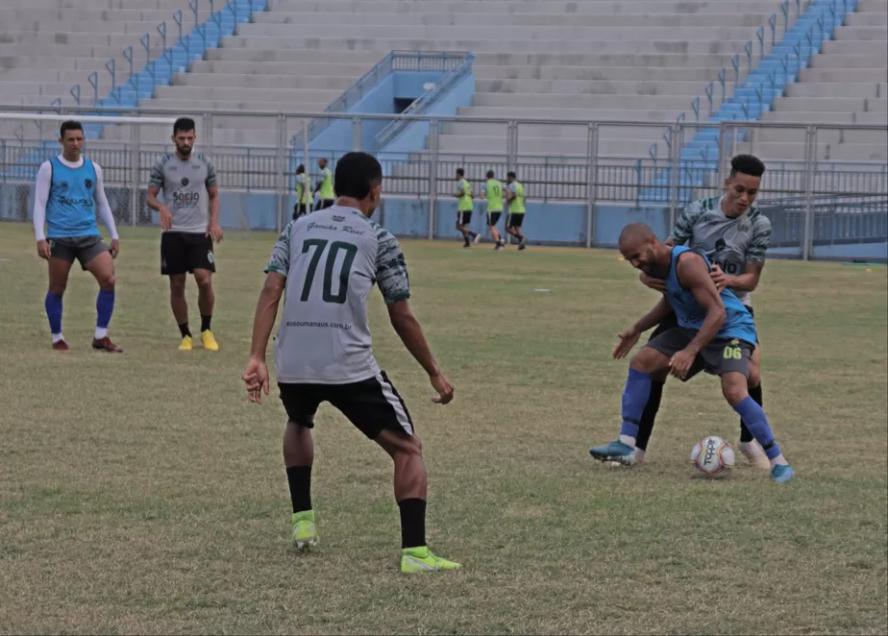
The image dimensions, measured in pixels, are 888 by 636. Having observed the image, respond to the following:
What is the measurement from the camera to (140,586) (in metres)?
5.94

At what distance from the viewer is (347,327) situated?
6.10m

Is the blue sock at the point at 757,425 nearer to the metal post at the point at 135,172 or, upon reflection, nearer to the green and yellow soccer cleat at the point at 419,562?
the green and yellow soccer cleat at the point at 419,562

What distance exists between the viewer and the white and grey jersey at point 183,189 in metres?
A: 13.3

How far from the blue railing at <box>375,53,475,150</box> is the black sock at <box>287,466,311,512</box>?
94.3 feet

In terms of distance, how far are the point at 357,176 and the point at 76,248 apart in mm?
7276

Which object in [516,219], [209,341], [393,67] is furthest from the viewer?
[393,67]

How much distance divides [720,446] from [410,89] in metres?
32.7

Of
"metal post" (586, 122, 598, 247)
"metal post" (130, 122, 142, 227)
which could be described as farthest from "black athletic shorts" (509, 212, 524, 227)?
"metal post" (130, 122, 142, 227)

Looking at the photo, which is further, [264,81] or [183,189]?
[264,81]

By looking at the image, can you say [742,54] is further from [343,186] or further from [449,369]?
[343,186]

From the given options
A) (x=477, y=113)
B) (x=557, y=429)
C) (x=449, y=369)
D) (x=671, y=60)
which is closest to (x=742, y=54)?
(x=671, y=60)

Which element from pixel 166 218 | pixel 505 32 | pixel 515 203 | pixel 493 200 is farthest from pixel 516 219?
pixel 166 218

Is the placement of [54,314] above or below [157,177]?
below

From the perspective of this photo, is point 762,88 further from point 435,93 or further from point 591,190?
point 435,93
